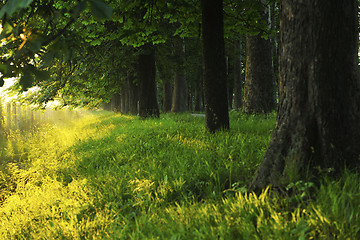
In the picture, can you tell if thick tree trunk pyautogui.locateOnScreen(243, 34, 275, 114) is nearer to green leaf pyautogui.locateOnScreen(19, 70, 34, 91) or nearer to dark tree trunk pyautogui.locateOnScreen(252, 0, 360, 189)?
dark tree trunk pyautogui.locateOnScreen(252, 0, 360, 189)

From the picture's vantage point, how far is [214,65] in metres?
5.88

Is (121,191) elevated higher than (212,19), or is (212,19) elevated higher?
(212,19)

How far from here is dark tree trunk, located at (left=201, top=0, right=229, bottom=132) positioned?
577cm

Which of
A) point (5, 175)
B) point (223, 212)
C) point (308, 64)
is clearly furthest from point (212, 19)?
point (5, 175)

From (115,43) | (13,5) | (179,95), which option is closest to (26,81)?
(13,5)

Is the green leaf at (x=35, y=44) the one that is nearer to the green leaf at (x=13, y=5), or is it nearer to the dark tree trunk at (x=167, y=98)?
the green leaf at (x=13, y=5)

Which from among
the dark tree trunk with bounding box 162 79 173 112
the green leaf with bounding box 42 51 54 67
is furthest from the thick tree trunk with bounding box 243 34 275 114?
the dark tree trunk with bounding box 162 79 173 112

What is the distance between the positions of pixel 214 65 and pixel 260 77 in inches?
151

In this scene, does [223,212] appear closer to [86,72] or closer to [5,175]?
[5,175]

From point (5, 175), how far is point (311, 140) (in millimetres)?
7014

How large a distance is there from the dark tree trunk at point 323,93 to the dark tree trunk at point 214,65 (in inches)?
122

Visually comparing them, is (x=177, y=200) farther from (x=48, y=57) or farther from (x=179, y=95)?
(x=179, y=95)

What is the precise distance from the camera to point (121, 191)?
3689mm

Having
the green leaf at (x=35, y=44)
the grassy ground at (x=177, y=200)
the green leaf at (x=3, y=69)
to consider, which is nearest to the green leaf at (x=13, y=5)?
the green leaf at (x=35, y=44)
